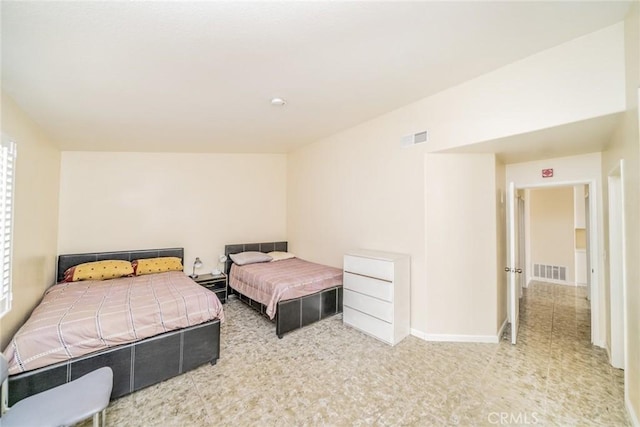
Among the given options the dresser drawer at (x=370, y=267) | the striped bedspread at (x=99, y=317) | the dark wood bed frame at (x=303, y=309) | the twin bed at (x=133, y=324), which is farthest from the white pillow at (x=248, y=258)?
the dresser drawer at (x=370, y=267)

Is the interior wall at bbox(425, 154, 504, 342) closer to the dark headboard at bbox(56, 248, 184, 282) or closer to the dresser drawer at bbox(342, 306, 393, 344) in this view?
the dresser drawer at bbox(342, 306, 393, 344)

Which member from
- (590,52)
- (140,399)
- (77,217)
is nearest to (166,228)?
(77,217)

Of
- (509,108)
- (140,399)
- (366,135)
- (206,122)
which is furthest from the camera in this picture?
(366,135)

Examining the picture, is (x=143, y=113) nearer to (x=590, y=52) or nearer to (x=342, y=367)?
(x=342, y=367)

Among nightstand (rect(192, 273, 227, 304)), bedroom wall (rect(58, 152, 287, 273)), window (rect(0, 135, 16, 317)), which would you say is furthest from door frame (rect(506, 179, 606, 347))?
window (rect(0, 135, 16, 317))

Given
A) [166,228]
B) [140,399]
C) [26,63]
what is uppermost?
[26,63]

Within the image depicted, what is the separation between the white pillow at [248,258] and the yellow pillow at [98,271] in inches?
61.0

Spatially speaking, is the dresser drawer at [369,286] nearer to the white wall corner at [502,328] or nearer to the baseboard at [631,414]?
the white wall corner at [502,328]

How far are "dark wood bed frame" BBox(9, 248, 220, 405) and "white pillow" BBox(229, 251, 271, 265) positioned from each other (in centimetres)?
193

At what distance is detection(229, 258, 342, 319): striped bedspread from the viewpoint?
3.41m

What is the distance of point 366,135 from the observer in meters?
3.94

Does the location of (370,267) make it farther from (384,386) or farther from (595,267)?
(595,267)

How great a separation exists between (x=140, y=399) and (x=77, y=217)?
326 centimetres

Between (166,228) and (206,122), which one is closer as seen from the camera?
(206,122)
